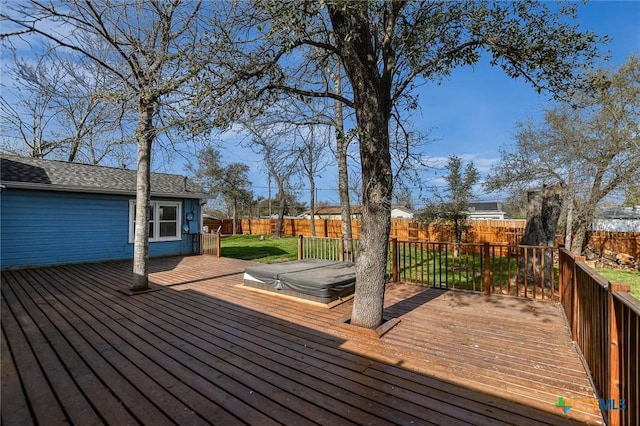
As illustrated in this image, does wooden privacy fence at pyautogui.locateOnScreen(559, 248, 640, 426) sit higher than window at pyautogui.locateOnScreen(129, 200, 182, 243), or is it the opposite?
window at pyautogui.locateOnScreen(129, 200, 182, 243)

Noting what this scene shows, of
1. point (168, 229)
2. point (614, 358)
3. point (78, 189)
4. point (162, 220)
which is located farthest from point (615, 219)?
point (78, 189)

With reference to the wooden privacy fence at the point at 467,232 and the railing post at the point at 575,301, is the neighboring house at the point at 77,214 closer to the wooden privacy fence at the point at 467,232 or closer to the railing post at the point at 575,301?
the wooden privacy fence at the point at 467,232

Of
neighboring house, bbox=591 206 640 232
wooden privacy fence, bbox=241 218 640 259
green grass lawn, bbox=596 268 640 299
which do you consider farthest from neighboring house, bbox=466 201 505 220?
green grass lawn, bbox=596 268 640 299

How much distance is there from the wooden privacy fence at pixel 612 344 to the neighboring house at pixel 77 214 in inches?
402

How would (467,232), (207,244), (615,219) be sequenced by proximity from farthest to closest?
(467,232), (615,219), (207,244)

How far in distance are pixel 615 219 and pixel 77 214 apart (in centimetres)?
1944

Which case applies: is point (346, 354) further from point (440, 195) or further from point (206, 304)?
point (440, 195)

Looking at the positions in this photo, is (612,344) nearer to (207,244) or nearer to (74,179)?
(207,244)

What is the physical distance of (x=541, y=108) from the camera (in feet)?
37.4

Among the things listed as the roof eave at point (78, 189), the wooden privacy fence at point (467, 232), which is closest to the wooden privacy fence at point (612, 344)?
the wooden privacy fence at point (467, 232)

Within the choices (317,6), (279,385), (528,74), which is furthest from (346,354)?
(528,74)

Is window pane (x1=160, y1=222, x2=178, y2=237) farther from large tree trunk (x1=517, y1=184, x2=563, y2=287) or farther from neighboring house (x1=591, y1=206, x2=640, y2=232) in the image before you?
neighboring house (x1=591, y1=206, x2=640, y2=232)

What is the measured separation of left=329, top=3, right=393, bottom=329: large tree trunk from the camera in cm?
339

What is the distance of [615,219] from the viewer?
12461 millimetres
